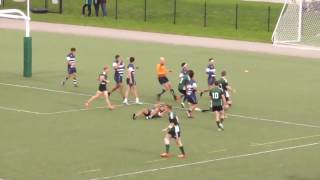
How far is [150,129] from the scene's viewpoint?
3603 cm

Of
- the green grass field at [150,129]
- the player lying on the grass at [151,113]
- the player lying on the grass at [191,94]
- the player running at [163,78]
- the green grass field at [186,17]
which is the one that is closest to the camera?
the green grass field at [150,129]

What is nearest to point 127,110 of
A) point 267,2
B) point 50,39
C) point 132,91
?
point 132,91

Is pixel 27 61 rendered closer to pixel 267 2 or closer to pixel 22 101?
pixel 22 101

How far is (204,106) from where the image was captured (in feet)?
136

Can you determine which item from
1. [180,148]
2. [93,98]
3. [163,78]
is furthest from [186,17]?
[180,148]

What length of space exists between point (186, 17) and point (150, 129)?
40.6 metres

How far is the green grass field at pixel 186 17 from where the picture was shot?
230ft

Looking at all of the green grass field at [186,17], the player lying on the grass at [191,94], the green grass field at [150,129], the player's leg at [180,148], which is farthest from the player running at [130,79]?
the green grass field at [186,17]

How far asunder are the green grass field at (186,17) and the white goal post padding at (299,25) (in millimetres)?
4782

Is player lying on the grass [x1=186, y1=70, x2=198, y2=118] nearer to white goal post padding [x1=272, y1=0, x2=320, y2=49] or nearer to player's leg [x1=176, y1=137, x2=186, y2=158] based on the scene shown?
player's leg [x1=176, y1=137, x2=186, y2=158]

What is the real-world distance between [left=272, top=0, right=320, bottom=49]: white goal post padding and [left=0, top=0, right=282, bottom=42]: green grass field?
4.78 meters

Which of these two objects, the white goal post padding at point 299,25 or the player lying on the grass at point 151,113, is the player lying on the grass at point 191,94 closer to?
the player lying on the grass at point 151,113

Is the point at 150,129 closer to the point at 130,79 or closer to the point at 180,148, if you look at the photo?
the point at 180,148

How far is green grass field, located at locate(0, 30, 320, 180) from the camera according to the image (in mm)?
29781
